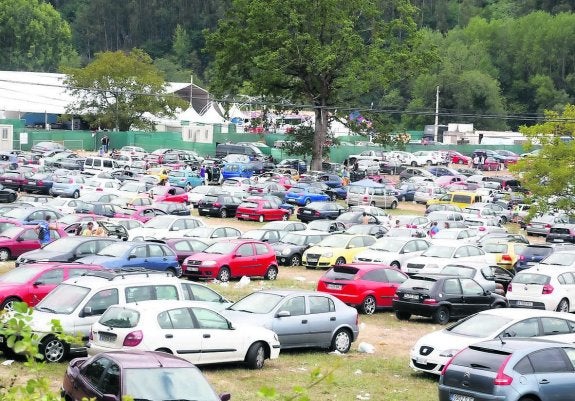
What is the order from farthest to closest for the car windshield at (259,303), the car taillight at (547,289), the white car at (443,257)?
1. the white car at (443,257)
2. the car taillight at (547,289)
3. the car windshield at (259,303)

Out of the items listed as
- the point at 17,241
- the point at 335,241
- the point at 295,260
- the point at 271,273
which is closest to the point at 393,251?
the point at 335,241

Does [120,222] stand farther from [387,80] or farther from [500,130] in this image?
[500,130]

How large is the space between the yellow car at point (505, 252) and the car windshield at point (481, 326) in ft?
57.7

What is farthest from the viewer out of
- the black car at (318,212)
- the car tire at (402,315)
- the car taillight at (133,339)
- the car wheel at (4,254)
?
the black car at (318,212)

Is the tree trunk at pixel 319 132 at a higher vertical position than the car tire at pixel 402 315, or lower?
higher

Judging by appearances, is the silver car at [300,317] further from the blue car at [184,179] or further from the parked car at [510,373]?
the blue car at [184,179]

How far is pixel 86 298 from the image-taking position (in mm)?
19688

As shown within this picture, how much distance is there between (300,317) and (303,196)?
122ft

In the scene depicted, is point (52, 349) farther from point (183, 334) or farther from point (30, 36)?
point (30, 36)

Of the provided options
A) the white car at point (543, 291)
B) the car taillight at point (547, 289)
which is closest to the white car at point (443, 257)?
the white car at point (543, 291)

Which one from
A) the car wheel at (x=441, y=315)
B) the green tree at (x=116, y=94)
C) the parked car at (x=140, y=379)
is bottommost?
the car wheel at (x=441, y=315)

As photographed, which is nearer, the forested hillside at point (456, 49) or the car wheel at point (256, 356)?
the car wheel at point (256, 356)

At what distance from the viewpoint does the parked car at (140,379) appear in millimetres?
12648

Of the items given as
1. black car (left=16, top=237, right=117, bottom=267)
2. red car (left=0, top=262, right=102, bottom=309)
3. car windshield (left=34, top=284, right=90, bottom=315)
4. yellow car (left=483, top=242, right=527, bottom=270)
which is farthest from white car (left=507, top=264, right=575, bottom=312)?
car windshield (left=34, top=284, right=90, bottom=315)
